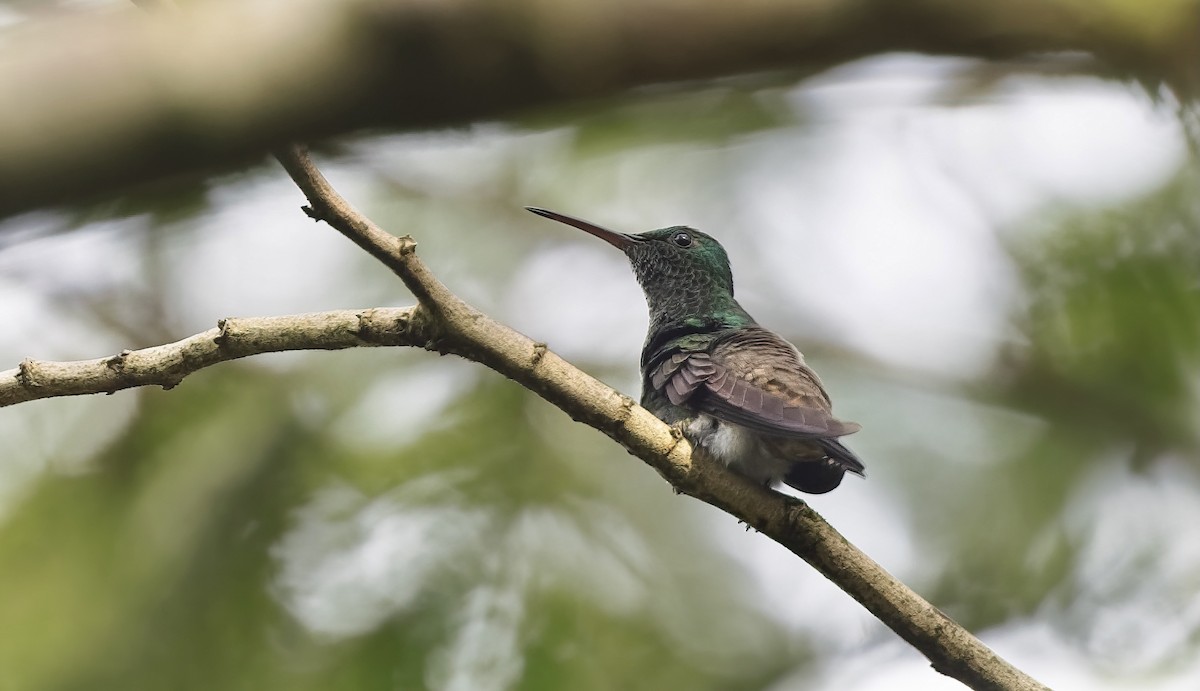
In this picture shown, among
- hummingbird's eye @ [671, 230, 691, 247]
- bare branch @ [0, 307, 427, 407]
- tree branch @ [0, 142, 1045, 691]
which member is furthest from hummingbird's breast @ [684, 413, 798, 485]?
hummingbird's eye @ [671, 230, 691, 247]

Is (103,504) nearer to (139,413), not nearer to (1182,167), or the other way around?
(139,413)

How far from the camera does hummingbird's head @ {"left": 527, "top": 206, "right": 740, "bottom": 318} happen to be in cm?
470

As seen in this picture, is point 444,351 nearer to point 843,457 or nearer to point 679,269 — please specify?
point 843,457

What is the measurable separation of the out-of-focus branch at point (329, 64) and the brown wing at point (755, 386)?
1975mm

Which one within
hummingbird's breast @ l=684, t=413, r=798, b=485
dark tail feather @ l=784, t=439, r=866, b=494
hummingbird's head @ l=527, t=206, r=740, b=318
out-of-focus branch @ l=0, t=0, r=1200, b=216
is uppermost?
hummingbird's head @ l=527, t=206, r=740, b=318

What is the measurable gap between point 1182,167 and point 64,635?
6277 mm

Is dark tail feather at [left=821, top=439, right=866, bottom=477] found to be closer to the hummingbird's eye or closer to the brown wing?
the brown wing

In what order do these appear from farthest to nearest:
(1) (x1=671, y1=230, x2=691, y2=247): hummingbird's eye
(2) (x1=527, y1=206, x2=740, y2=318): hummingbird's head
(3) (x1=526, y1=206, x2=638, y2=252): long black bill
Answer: (1) (x1=671, y1=230, x2=691, y2=247): hummingbird's eye
(2) (x1=527, y1=206, x2=740, y2=318): hummingbird's head
(3) (x1=526, y1=206, x2=638, y2=252): long black bill

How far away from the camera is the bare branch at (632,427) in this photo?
98.3 inches

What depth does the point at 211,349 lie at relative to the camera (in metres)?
2.58

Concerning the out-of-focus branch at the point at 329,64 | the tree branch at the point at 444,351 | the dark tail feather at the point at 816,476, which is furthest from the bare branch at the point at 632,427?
the out-of-focus branch at the point at 329,64

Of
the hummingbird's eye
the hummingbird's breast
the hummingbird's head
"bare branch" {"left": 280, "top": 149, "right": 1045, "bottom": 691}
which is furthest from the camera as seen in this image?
the hummingbird's eye

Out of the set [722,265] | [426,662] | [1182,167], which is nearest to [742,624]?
[426,662]

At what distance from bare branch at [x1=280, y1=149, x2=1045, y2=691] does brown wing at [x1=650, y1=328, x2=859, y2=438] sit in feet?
1.47
